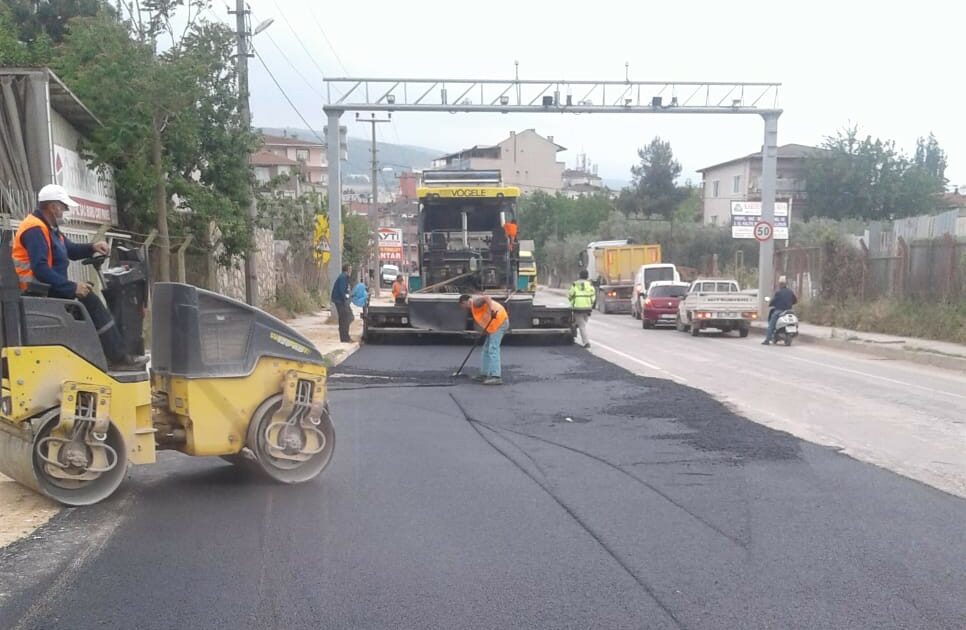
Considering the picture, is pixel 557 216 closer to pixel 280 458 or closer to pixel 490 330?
pixel 490 330

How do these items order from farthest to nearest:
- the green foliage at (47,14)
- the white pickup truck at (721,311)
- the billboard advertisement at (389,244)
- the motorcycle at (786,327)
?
the billboard advertisement at (389,244)
the green foliage at (47,14)
the white pickup truck at (721,311)
the motorcycle at (786,327)

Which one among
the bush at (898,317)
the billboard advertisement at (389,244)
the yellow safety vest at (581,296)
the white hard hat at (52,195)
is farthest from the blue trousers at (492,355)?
the billboard advertisement at (389,244)

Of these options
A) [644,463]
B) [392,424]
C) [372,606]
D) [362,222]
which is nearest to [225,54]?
[392,424]

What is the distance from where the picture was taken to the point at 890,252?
84.1 ft

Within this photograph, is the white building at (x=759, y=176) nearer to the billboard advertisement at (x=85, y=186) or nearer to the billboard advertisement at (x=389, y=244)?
the billboard advertisement at (x=389, y=244)

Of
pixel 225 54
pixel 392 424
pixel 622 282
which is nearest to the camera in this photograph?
pixel 392 424

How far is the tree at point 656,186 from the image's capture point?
82312 mm

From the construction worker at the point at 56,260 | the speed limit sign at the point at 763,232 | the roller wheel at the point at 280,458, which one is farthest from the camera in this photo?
the speed limit sign at the point at 763,232

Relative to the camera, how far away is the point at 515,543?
19.0 ft

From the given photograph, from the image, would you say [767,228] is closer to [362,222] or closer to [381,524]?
[381,524]

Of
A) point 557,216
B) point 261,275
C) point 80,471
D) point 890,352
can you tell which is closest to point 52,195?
point 80,471

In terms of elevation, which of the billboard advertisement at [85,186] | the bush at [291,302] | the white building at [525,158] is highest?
the white building at [525,158]

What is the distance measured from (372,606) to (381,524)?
4.70 feet

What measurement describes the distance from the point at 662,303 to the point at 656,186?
182 feet
